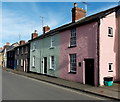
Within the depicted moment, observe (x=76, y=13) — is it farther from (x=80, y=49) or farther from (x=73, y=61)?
(x=73, y=61)

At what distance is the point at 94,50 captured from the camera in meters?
11.9

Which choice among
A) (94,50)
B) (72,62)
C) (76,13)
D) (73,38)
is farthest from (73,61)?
(76,13)

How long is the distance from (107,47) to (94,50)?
1.35 meters

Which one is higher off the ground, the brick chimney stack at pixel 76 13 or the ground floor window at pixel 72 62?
the brick chimney stack at pixel 76 13

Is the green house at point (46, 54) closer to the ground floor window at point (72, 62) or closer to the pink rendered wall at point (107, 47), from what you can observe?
the ground floor window at point (72, 62)

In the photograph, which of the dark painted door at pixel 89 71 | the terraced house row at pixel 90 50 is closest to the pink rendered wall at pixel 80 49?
the terraced house row at pixel 90 50

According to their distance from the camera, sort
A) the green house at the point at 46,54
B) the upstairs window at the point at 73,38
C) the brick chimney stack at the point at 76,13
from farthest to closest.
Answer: the brick chimney stack at the point at 76,13 → the green house at the point at 46,54 → the upstairs window at the point at 73,38

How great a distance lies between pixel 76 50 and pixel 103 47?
289 centimetres

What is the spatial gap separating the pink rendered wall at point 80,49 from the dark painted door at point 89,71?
0.37m

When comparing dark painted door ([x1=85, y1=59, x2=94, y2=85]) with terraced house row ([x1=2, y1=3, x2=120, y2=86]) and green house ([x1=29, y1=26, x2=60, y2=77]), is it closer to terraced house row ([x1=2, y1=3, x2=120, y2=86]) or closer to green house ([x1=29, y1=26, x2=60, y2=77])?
terraced house row ([x1=2, y1=3, x2=120, y2=86])

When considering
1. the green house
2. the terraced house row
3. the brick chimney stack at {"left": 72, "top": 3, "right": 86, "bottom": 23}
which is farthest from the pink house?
the brick chimney stack at {"left": 72, "top": 3, "right": 86, "bottom": 23}

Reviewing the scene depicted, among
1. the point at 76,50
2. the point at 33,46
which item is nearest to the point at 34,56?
the point at 33,46

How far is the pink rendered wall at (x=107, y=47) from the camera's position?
1187cm

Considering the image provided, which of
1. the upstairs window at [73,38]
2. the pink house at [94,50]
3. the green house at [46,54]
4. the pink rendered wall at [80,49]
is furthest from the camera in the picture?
the green house at [46,54]
